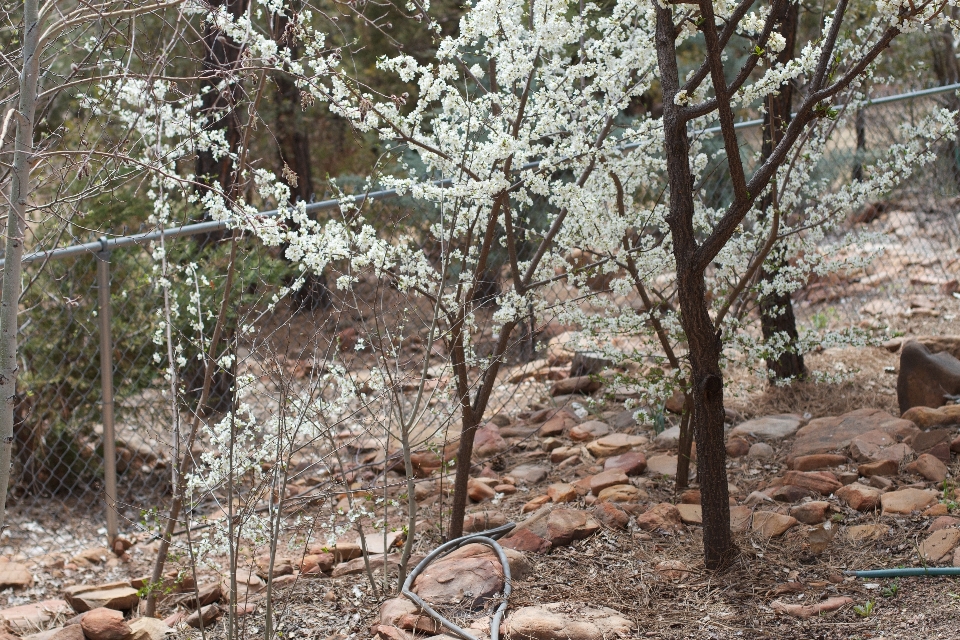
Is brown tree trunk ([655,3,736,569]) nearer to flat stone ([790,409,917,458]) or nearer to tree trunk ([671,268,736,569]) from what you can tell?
tree trunk ([671,268,736,569])

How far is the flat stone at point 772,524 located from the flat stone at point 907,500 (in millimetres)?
430

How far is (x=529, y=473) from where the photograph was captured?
499 centimetres

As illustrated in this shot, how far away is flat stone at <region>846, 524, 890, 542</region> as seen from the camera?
3.67 metres

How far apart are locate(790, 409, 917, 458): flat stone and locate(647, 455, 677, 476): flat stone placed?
602 mm

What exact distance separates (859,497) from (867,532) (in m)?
0.30

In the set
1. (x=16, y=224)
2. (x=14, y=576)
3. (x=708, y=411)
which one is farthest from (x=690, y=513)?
(x=14, y=576)

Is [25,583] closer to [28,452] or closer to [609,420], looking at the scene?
[28,452]

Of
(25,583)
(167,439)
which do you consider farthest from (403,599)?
(167,439)

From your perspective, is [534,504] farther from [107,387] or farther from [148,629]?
[107,387]

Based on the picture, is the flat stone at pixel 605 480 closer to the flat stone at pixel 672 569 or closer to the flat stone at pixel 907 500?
the flat stone at pixel 672 569

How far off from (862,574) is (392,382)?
192 centimetres

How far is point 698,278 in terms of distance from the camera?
339 centimetres

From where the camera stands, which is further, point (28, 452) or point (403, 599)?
point (28, 452)

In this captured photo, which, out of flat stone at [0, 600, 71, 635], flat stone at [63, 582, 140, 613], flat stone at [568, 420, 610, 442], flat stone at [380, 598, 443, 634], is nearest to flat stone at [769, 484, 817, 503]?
flat stone at [568, 420, 610, 442]
